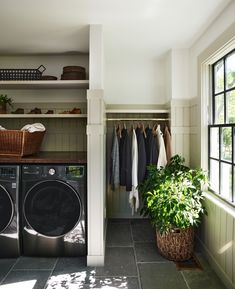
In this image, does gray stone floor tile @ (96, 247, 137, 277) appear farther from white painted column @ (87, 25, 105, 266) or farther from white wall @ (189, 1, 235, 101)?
white wall @ (189, 1, 235, 101)

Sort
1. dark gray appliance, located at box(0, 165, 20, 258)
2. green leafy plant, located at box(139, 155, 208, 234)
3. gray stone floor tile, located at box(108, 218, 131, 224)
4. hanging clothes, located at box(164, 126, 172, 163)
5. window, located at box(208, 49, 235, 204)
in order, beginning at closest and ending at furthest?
window, located at box(208, 49, 235, 204), green leafy plant, located at box(139, 155, 208, 234), dark gray appliance, located at box(0, 165, 20, 258), hanging clothes, located at box(164, 126, 172, 163), gray stone floor tile, located at box(108, 218, 131, 224)

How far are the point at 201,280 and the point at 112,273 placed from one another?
75cm

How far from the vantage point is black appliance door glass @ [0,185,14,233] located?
8.20 ft

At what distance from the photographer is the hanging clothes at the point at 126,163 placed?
3.04m

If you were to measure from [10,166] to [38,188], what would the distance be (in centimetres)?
35

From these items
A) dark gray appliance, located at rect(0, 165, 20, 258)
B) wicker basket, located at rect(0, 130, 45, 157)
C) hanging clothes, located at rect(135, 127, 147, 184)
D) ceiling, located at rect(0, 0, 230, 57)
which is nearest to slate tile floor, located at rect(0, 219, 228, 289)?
dark gray appliance, located at rect(0, 165, 20, 258)

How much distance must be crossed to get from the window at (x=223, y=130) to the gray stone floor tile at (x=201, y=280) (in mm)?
668

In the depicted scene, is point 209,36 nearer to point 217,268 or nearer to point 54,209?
point 217,268

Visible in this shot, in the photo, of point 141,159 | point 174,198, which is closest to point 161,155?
point 141,159

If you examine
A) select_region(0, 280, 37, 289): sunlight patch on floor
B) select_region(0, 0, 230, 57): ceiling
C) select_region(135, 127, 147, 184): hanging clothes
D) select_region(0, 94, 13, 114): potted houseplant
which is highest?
select_region(0, 0, 230, 57): ceiling

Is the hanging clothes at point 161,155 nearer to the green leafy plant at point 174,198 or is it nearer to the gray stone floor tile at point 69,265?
the green leafy plant at point 174,198

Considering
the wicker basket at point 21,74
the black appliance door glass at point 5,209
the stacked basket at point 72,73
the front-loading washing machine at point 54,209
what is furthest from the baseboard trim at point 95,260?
the wicker basket at point 21,74

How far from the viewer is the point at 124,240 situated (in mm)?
2930

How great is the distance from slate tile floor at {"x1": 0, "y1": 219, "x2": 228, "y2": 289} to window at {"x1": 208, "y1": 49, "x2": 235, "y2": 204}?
76cm
